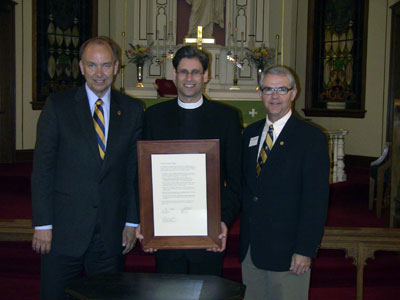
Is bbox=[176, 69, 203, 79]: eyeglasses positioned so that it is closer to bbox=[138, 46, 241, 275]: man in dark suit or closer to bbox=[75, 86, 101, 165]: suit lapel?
bbox=[138, 46, 241, 275]: man in dark suit

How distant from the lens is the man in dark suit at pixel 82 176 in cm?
235

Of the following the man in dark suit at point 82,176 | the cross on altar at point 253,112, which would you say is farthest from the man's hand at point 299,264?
the cross on altar at point 253,112

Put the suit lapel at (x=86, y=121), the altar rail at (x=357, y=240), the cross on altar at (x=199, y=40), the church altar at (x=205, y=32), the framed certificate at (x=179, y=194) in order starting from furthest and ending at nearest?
the church altar at (x=205, y=32) < the cross on altar at (x=199, y=40) < the altar rail at (x=357, y=240) < the suit lapel at (x=86, y=121) < the framed certificate at (x=179, y=194)

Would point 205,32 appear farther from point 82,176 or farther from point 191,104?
point 82,176

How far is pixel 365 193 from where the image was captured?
638 cm

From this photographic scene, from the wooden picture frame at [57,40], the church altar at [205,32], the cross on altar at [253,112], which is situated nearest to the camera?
the cross on altar at [253,112]

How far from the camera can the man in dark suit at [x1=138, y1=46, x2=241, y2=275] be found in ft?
7.87

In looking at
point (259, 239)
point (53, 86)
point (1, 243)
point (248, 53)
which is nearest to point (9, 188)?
point (1, 243)

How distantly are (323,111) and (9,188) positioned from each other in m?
5.35

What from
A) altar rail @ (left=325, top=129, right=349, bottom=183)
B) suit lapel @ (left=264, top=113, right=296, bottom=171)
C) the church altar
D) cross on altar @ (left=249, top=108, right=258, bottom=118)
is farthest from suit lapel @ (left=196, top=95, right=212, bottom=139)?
the church altar

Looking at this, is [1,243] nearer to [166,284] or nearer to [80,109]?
[80,109]

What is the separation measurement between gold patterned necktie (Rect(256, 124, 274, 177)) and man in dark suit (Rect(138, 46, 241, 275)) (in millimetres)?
113

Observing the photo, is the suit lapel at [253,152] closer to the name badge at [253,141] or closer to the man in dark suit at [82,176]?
the name badge at [253,141]

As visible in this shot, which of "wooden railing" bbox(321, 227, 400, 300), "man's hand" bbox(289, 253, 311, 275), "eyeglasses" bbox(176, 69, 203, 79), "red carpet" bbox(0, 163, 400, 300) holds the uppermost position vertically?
"eyeglasses" bbox(176, 69, 203, 79)
